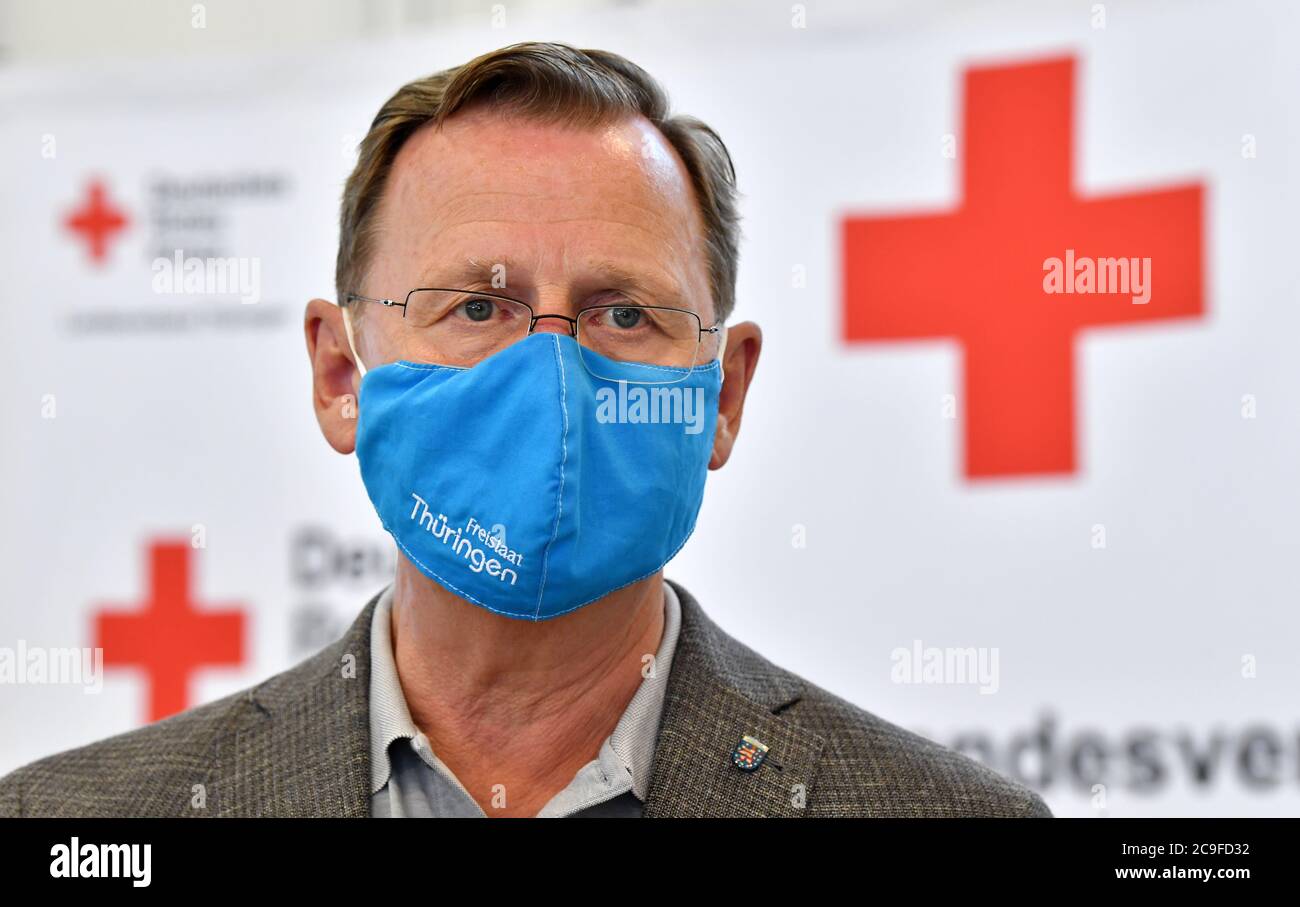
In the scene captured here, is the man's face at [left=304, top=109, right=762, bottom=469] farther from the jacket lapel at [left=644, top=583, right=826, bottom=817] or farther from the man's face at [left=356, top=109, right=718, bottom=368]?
the jacket lapel at [left=644, top=583, right=826, bottom=817]

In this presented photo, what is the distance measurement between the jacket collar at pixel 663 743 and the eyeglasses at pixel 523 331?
276mm

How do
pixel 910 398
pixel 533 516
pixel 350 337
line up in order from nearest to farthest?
pixel 533 516 → pixel 350 337 → pixel 910 398

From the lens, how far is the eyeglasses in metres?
1.18

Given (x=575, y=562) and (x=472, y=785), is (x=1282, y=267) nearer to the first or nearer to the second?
(x=575, y=562)

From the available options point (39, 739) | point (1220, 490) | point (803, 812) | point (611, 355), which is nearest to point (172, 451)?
point (39, 739)

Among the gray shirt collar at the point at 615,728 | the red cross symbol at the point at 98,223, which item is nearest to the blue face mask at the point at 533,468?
the gray shirt collar at the point at 615,728

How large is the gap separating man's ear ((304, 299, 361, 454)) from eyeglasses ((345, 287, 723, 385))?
99 millimetres

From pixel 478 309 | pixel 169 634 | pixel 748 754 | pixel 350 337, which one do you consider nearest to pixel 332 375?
pixel 350 337

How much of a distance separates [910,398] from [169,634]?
118cm

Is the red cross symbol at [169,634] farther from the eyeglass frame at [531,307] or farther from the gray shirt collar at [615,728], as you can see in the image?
the eyeglass frame at [531,307]

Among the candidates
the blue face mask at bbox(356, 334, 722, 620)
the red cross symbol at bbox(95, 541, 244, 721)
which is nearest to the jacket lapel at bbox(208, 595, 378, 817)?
the blue face mask at bbox(356, 334, 722, 620)

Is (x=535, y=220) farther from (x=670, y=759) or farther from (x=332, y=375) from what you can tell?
(x=670, y=759)

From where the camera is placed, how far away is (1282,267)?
1796mm

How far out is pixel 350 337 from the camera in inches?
50.4
